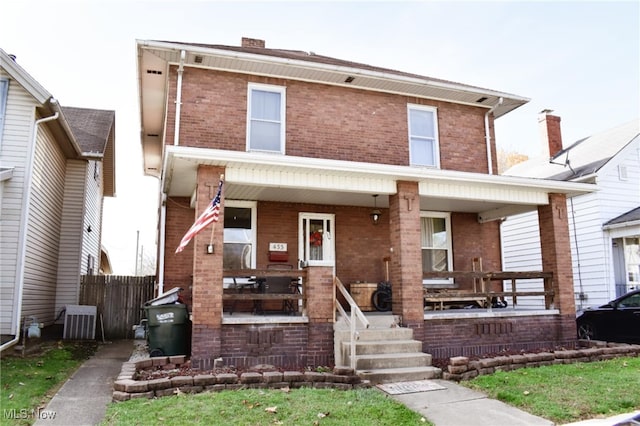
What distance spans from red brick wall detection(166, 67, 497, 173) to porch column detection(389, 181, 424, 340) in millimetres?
2252

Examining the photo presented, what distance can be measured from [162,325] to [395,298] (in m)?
4.49

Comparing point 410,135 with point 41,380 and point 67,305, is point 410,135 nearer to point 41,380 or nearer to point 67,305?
point 41,380

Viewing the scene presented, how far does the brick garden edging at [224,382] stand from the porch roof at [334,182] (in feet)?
11.8

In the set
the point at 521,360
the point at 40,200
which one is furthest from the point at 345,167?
the point at 40,200

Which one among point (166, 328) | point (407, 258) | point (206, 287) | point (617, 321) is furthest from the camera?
point (617, 321)

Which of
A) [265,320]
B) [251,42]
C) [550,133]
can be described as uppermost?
[251,42]

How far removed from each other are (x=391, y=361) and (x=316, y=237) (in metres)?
4.51

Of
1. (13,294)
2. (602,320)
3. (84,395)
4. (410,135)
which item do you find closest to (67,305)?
(13,294)

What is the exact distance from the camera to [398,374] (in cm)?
732

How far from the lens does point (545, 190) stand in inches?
423

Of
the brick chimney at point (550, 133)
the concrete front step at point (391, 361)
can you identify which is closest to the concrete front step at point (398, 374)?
the concrete front step at point (391, 361)

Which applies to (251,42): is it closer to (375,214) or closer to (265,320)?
(375,214)

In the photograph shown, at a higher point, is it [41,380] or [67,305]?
[67,305]

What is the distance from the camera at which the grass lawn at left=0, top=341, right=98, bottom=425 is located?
18.3 ft
